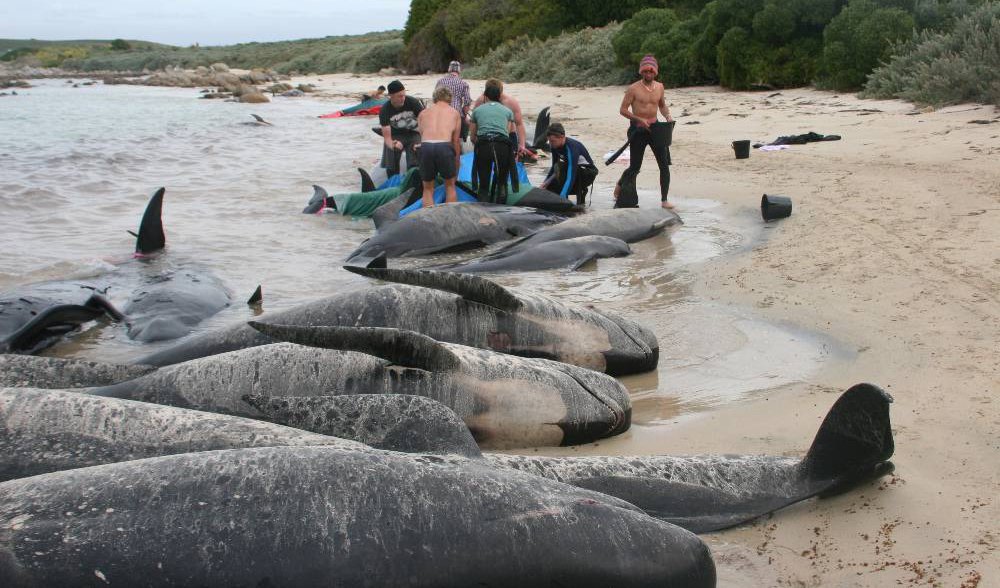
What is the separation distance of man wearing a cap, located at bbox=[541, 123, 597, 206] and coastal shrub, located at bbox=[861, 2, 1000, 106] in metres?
6.00

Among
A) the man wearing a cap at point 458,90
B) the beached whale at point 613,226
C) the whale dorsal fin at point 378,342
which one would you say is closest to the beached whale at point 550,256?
the beached whale at point 613,226

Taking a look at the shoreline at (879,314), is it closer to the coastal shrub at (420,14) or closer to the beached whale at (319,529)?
the beached whale at (319,529)

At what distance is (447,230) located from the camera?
9656mm

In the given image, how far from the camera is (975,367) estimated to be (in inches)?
196

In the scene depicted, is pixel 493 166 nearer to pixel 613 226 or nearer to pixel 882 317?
pixel 613 226

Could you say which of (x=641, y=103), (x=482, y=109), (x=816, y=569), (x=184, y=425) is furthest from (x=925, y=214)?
(x=184, y=425)

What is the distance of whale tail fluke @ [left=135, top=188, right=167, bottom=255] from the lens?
9.38 meters

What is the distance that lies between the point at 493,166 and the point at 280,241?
2.59 m

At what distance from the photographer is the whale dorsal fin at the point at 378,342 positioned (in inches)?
152

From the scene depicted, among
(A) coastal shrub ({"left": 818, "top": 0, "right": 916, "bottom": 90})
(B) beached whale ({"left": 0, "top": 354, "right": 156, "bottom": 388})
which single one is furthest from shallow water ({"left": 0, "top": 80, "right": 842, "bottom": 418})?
(A) coastal shrub ({"left": 818, "top": 0, "right": 916, "bottom": 90})

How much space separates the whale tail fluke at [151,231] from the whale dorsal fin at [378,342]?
5759 mm

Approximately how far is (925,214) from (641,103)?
12.2 ft

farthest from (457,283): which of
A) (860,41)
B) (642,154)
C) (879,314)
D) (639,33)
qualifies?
(639,33)

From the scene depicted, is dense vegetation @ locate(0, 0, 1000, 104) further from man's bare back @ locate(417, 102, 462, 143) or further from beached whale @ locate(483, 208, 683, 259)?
man's bare back @ locate(417, 102, 462, 143)
